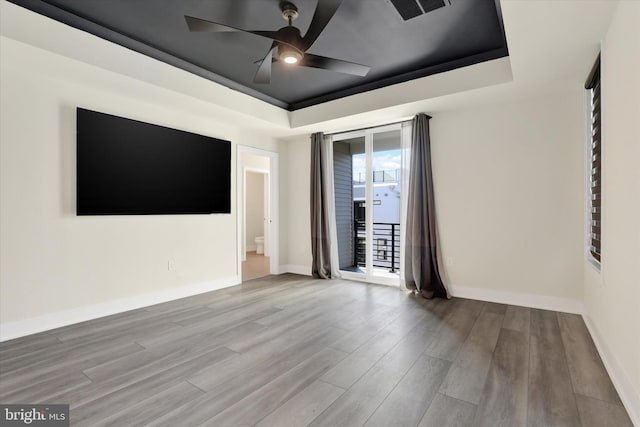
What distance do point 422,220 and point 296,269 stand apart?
257cm

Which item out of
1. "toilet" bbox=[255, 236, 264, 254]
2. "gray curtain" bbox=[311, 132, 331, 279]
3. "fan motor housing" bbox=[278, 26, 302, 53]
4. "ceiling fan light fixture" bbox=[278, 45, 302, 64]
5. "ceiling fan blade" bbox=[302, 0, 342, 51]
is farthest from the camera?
"toilet" bbox=[255, 236, 264, 254]

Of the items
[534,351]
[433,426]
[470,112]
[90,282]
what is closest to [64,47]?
[90,282]

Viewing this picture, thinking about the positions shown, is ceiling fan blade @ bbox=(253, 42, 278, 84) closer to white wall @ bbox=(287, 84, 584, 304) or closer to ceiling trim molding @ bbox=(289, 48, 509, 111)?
ceiling trim molding @ bbox=(289, 48, 509, 111)

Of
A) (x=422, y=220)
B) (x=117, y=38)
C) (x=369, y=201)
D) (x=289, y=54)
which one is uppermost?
(x=117, y=38)

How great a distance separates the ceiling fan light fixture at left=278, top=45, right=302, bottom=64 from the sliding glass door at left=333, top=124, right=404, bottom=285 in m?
2.28

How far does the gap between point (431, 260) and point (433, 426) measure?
2.68 metres

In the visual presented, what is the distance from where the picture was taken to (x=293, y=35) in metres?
2.40

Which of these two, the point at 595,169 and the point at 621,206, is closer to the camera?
the point at 621,206

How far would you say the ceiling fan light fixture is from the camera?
2539 mm

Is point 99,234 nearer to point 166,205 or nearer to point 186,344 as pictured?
point 166,205

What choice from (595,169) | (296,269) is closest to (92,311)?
(296,269)

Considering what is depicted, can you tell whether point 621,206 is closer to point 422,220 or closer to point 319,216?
point 422,220

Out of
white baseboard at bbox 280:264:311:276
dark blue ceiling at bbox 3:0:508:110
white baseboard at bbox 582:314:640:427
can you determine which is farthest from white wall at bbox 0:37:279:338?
white baseboard at bbox 582:314:640:427

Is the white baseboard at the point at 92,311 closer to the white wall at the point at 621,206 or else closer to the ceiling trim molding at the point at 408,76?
the ceiling trim molding at the point at 408,76
